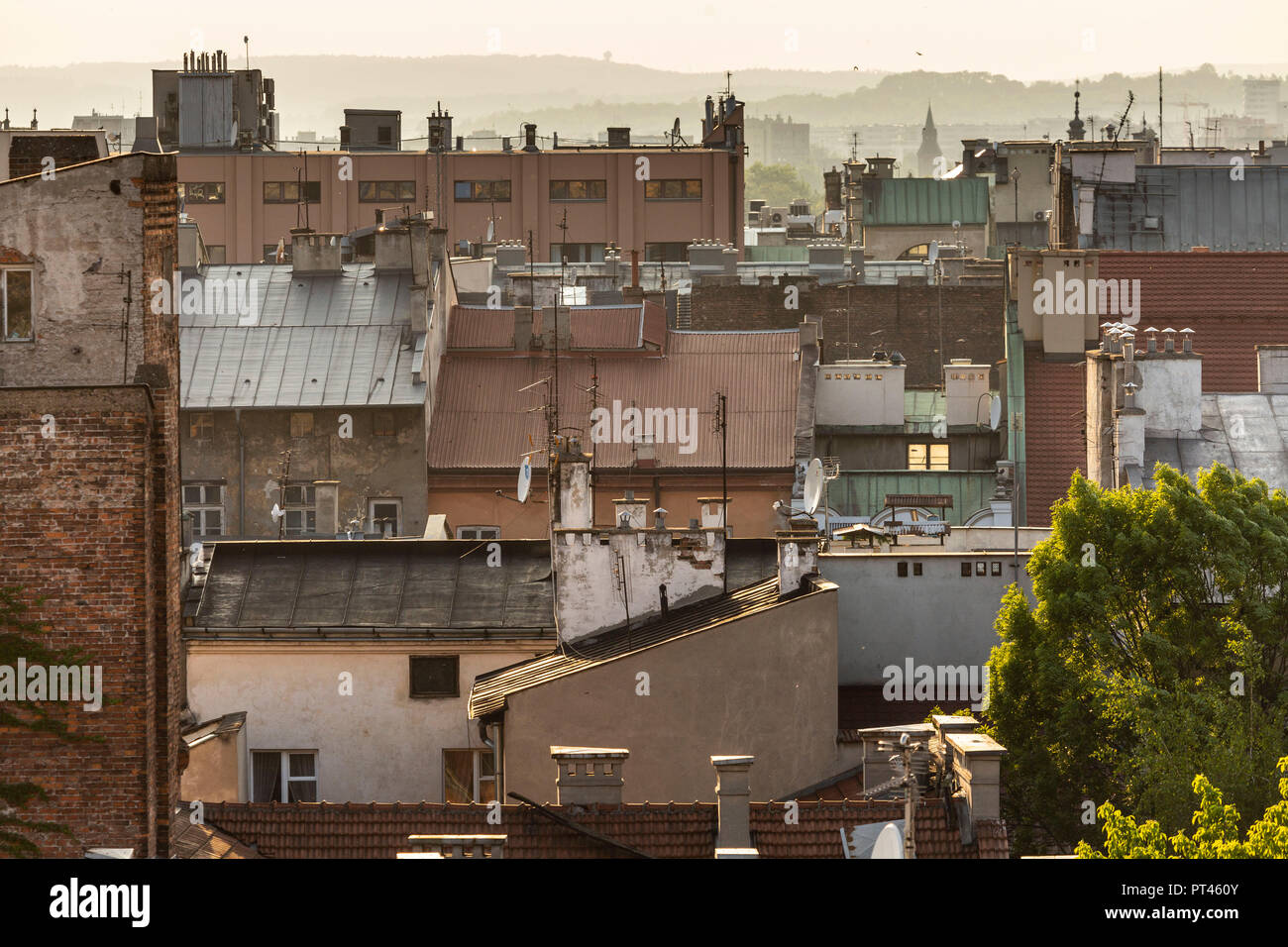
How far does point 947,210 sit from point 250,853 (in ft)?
268

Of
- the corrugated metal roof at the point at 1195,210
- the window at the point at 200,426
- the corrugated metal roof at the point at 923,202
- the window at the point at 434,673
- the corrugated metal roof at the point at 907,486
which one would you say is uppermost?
the corrugated metal roof at the point at 923,202

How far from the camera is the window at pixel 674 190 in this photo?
4038 inches

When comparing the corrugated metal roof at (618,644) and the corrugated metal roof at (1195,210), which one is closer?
the corrugated metal roof at (618,644)

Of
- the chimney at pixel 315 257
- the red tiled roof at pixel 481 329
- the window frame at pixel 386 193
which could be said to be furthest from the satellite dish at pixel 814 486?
the window frame at pixel 386 193

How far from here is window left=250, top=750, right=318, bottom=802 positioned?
3300 cm

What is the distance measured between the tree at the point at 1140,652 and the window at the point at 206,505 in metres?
27.7

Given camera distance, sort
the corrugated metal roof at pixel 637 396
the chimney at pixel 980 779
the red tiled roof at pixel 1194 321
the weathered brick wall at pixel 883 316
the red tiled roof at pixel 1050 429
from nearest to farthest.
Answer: the chimney at pixel 980 779
the red tiled roof at pixel 1050 429
the red tiled roof at pixel 1194 321
the corrugated metal roof at pixel 637 396
the weathered brick wall at pixel 883 316

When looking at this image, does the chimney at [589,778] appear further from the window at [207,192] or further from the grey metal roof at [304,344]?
the window at [207,192]

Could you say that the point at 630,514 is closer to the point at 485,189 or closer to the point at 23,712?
the point at 23,712

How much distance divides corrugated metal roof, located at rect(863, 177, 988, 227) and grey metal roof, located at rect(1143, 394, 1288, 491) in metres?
56.7

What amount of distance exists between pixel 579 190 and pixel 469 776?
239ft
